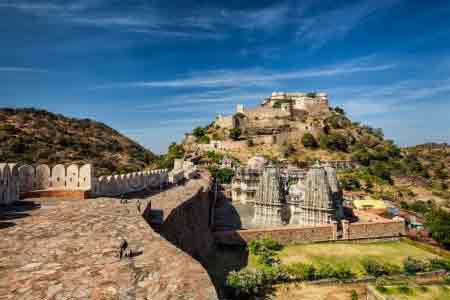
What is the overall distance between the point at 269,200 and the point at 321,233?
449cm

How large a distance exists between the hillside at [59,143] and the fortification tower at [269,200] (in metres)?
29.7

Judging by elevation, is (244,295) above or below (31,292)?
below

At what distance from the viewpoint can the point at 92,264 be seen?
4059 mm

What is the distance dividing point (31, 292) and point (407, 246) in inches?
993

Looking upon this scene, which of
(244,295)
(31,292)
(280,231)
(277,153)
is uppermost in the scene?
(277,153)

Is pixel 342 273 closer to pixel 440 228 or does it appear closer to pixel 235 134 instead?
pixel 440 228

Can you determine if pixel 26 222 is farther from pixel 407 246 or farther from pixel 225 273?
pixel 407 246

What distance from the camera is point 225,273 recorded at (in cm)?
1593

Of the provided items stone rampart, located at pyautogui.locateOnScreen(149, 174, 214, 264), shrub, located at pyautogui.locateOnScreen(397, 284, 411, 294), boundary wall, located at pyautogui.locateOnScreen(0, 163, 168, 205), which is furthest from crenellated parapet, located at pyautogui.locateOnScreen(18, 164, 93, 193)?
shrub, located at pyautogui.locateOnScreen(397, 284, 411, 294)

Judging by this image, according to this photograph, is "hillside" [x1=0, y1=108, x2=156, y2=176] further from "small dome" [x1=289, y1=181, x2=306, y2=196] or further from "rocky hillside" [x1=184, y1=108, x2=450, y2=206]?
"small dome" [x1=289, y1=181, x2=306, y2=196]

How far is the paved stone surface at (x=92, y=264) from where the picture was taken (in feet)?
10.6

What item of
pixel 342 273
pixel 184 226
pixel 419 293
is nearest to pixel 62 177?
pixel 184 226

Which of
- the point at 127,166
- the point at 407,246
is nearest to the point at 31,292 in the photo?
the point at 407,246

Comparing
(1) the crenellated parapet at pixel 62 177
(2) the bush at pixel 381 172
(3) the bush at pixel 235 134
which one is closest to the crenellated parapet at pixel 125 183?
(1) the crenellated parapet at pixel 62 177
